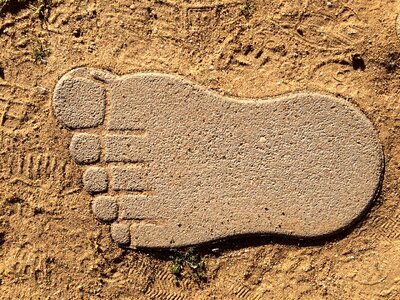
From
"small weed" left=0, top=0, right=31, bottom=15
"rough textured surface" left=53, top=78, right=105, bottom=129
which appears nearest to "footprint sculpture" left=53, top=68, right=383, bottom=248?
"rough textured surface" left=53, top=78, right=105, bottom=129

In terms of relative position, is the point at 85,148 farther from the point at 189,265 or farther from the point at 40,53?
the point at 189,265

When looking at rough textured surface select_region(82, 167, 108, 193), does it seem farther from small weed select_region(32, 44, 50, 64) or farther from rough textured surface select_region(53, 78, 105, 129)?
small weed select_region(32, 44, 50, 64)

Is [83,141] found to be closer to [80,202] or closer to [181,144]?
[80,202]

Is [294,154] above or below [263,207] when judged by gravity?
above

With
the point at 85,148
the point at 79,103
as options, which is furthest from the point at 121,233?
the point at 79,103

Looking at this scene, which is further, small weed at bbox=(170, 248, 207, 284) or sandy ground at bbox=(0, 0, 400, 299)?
small weed at bbox=(170, 248, 207, 284)

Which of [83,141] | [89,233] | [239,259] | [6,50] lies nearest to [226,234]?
[239,259]
